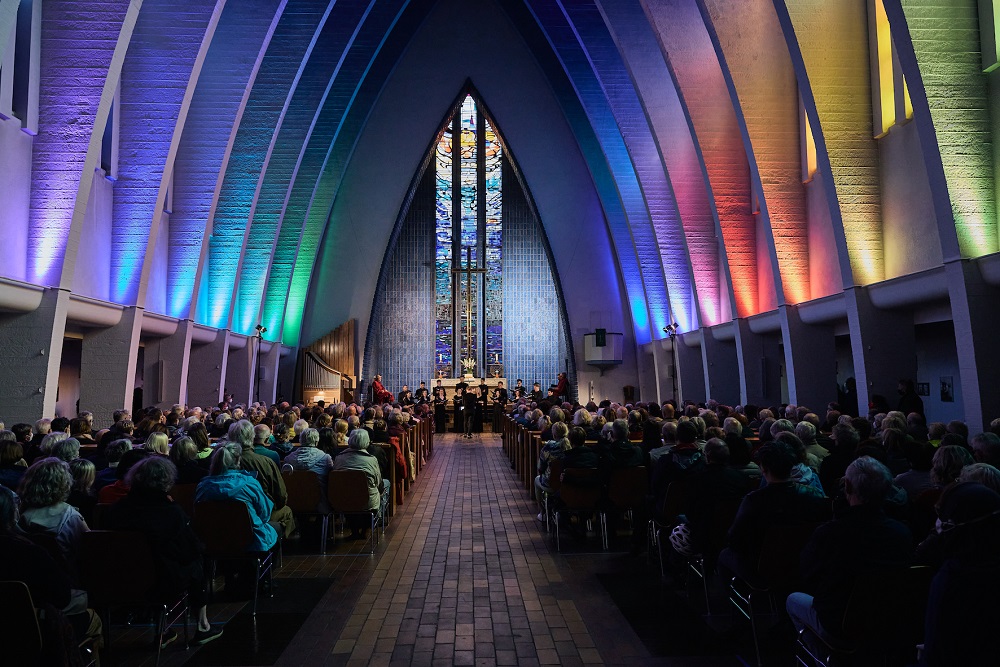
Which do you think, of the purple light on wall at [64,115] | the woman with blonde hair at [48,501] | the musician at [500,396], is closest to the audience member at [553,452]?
the woman with blonde hair at [48,501]

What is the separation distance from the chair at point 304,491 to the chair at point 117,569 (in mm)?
2706

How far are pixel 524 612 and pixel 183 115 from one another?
10.1m

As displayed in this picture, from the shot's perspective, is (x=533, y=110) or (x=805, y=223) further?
(x=533, y=110)

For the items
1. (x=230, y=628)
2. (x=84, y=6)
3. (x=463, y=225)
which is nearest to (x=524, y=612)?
(x=230, y=628)

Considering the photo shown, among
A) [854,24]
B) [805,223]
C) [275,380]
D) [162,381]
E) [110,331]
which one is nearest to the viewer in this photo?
[854,24]

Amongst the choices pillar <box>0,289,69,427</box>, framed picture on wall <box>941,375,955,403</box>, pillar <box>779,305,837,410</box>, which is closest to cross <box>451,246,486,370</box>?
pillar <box>779,305,837,410</box>

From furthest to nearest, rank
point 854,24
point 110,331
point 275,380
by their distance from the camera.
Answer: point 275,380 → point 110,331 → point 854,24

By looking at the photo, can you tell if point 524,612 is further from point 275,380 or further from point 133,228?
point 275,380

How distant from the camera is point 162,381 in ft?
46.0

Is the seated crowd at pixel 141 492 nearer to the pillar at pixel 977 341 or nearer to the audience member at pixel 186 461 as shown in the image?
the audience member at pixel 186 461

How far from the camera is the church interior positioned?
15.7ft

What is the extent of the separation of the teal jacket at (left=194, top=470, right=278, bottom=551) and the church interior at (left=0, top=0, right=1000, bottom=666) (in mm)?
130

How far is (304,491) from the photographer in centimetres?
666

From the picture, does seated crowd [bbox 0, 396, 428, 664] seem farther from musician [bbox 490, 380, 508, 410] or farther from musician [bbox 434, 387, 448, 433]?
musician [bbox 434, 387, 448, 433]
